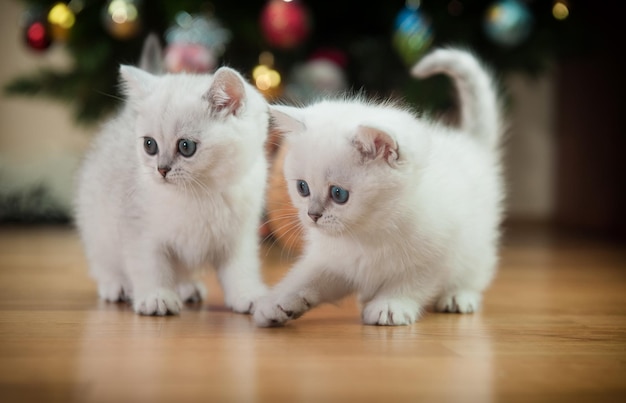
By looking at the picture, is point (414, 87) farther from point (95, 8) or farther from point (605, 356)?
point (605, 356)

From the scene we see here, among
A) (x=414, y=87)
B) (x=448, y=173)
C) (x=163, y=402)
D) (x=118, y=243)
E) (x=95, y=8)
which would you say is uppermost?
(x=95, y=8)

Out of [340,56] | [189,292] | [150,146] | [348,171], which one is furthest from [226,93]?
[340,56]

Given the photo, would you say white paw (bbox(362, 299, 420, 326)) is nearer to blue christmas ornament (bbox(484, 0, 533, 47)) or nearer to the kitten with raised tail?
the kitten with raised tail

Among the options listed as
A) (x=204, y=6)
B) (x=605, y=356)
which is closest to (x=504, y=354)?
(x=605, y=356)

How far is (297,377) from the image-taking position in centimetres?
115

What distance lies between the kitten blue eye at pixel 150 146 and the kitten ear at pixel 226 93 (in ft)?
0.46

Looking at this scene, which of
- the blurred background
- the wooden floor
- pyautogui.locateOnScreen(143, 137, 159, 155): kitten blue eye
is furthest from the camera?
the blurred background

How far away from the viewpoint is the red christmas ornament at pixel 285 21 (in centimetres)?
265

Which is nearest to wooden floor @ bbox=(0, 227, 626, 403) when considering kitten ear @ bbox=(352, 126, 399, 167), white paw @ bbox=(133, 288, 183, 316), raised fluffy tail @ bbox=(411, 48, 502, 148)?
white paw @ bbox=(133, 288, 183, 316)

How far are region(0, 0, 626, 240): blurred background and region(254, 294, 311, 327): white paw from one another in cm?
69

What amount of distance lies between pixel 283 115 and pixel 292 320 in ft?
1.42

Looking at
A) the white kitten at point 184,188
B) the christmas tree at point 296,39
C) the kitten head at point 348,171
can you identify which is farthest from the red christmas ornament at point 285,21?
the kitten head at point 348,171

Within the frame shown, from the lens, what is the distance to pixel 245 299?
172 cm

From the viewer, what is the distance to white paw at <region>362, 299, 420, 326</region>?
1.58 m
